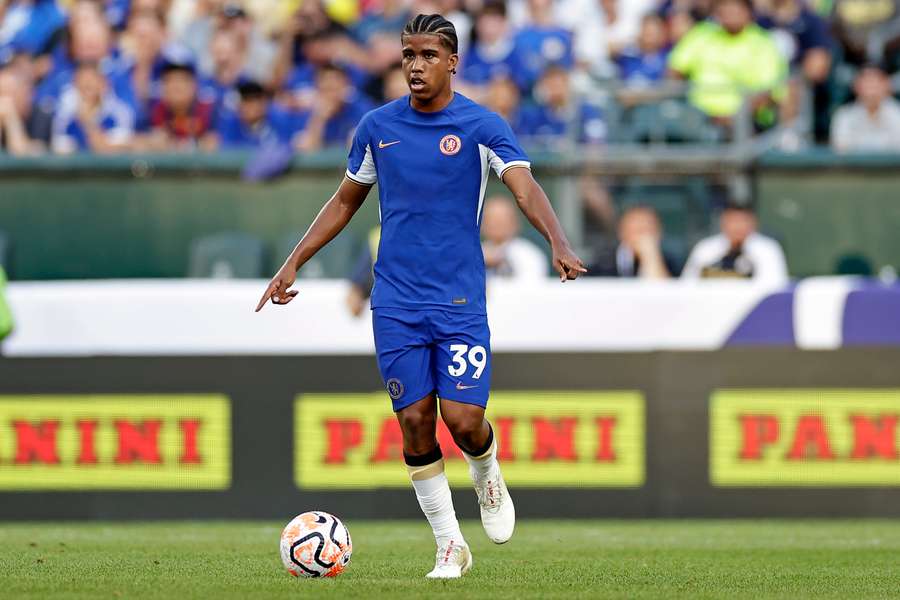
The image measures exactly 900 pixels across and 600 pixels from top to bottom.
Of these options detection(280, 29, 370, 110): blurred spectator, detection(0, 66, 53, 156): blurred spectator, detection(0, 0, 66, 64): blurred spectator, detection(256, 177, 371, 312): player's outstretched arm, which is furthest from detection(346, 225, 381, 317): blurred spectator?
detection(256, 177, 371, 312): player's outstretched arm

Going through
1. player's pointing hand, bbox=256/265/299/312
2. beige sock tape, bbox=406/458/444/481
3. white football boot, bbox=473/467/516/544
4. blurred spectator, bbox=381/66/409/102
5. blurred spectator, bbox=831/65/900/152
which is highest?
blurred spectator, bbox=381/66/409/102

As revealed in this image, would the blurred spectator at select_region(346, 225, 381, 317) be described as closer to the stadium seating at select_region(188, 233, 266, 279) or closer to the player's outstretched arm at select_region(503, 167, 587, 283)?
the stadium seating at select_region(188, 233, 266, 279)

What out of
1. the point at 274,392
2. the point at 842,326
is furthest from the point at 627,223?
the point at 274,392

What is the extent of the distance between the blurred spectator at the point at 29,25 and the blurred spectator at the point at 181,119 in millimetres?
2029

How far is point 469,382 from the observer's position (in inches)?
281

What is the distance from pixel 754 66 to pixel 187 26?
220 inches

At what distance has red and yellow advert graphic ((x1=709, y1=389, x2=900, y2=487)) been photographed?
1199 centimetres

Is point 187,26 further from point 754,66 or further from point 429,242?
point 429,242

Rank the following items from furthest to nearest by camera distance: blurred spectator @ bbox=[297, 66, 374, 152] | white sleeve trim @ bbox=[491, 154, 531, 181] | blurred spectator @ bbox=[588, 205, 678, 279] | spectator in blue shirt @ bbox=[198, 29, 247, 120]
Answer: spectator in blue shirt @ bbox=[198, 29, 247, 120]
blurred spectator @ bbox=[297, 66, 374, 152]
blurred spectator @ bbox=[588, 205, 678, 279]
white sleeve trim @ bbox=[491, 154, 531, 181]

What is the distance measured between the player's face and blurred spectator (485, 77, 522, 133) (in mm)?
6697

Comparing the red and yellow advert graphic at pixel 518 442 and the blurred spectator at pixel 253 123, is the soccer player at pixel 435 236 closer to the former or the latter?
the red and yellow advert graphic at pixel 518 442

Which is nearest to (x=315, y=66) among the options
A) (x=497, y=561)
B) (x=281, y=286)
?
(x=497, y=561)

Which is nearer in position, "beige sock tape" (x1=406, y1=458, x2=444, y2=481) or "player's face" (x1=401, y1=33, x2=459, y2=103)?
"player's face" (x1=401, y1=33, x2=459, y2=103)

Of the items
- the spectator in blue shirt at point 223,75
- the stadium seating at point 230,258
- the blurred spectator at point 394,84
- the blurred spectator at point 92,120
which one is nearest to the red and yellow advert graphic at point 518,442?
the stadium seating at point 230,258
